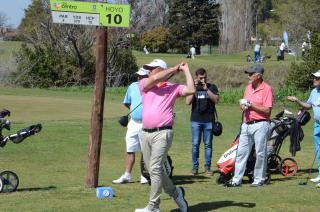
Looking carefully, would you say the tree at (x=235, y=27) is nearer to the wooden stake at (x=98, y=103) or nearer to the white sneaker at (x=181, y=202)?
the wooden stake at (x=98, y=103)

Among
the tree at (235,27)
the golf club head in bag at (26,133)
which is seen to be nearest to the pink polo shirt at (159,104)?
the golf club head in bag at (26,133)

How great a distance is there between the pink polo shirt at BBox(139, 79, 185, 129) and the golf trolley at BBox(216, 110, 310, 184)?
11.7 feet

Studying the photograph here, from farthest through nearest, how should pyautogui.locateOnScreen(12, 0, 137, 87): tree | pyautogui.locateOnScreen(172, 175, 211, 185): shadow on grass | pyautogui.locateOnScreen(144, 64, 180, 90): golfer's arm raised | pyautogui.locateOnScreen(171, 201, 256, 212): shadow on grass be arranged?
pyautogui.locateOnScreen(12, 0, 137, 87): tree → pyautogui.locateOnScreen(172, 175, 211, 185): shadow on grass → pyautogui.locateOnScreen(171, 201, 256, 212): shadow on grass → pyautogui.locateOnScreen(144, 64, 180, 90): golfer's arm raised

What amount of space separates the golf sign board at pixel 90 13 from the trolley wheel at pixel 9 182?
97.6 inches

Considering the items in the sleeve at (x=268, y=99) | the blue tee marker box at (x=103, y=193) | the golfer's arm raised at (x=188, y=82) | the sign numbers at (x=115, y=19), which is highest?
the sign numbers at (x=115, y=19)

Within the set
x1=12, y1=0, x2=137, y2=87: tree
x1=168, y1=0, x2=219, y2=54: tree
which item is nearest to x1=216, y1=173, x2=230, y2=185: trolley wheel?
x1=12, y1=0, x2=137, y2=87: tree

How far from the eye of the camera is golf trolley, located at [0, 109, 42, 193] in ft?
31.5

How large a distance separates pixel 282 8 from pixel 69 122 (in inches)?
2246

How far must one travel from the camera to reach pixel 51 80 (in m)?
39.7

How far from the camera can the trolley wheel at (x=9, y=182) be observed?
9797 mm

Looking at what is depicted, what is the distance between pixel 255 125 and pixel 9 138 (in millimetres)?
3887

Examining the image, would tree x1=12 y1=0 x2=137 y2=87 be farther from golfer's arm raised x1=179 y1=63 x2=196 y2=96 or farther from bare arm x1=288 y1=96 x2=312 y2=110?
golfer's arm raised x1=179 y1=63 x2=196 y2=96

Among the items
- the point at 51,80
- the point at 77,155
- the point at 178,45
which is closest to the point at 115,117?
A: the point at 77,155

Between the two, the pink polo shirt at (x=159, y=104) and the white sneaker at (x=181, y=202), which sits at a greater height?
the pink polo shirt at (x=159, y=104)
